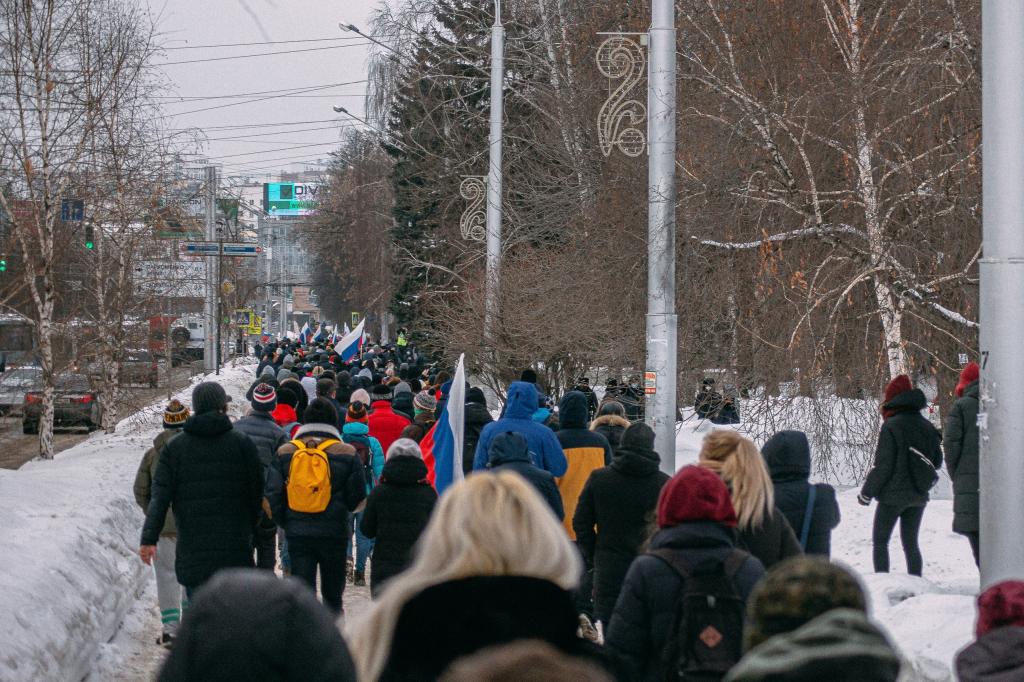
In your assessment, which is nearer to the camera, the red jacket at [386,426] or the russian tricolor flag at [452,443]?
the russian tricolor flag at [452,443]

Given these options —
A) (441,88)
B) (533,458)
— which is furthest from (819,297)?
(441,88)

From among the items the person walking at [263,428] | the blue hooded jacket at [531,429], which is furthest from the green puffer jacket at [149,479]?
the blue hooded jacket at [531,429]

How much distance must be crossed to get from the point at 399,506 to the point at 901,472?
13.8 feet

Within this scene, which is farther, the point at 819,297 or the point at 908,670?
the point at 819,297

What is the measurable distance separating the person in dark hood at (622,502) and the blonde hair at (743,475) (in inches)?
64.0

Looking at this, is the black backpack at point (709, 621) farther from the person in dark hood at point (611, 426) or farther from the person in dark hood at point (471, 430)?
the person in dark hood at point (471, 430)

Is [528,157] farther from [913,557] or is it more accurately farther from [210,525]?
[210,525]

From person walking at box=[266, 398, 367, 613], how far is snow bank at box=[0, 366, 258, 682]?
1466 millimetres

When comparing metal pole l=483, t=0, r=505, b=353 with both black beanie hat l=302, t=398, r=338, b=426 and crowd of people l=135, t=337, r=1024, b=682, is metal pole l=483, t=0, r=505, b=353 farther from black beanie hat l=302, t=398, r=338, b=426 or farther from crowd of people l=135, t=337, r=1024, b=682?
black beanie hat l=302, t=398, r=338, b=426

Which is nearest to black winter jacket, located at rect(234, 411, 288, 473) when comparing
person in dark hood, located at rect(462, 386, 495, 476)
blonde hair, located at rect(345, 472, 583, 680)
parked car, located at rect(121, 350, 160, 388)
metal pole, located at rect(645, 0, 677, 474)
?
person in dark hood, located at rect(462, 386, 495, 476)

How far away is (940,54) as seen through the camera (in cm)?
1255

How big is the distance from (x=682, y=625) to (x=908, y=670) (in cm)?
314

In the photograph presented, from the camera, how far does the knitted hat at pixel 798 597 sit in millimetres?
3121

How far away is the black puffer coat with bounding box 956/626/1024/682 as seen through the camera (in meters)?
3.45
